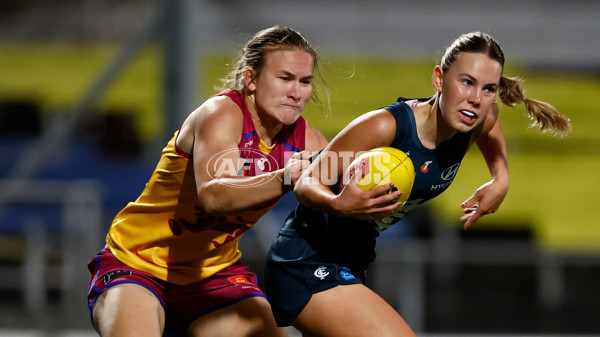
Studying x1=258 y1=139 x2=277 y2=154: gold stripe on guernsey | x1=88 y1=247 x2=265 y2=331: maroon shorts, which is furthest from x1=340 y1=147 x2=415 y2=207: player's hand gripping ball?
x1=88 y1=247 x2=265 y2=331: maroon shorts

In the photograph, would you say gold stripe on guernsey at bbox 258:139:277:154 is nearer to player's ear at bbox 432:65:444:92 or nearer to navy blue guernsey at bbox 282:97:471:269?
navy blue guernsey at bbox 282:97:471:269

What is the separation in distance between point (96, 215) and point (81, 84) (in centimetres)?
425

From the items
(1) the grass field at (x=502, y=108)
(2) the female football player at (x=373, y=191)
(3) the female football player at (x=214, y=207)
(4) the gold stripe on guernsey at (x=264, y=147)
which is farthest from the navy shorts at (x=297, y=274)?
(1) the grass field at (x=502, y=108)

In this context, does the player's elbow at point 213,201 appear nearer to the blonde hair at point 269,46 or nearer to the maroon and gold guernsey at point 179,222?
the maroon and gold guernsey at point 179,222

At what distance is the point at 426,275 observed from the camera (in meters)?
8.11

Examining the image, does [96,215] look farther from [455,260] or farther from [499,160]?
[499,160]

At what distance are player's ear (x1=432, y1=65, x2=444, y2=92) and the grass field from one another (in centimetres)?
465

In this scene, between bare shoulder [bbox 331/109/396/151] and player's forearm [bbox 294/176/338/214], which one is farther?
bare shoulder [bbox 331/109/396/151]

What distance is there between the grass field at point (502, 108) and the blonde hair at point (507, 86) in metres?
4.39

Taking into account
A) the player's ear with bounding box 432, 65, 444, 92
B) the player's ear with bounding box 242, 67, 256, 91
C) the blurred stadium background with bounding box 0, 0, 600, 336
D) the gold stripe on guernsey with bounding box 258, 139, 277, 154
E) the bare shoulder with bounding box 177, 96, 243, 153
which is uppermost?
the player's ear with bounding box 432, 65, 444, 92

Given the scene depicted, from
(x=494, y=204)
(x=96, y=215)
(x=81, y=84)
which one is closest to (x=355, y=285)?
(x=494, y=204)

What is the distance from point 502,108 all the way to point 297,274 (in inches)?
244

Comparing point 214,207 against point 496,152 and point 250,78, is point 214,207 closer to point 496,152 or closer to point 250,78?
point 250,78

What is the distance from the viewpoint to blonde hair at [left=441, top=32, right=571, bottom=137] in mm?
2607
